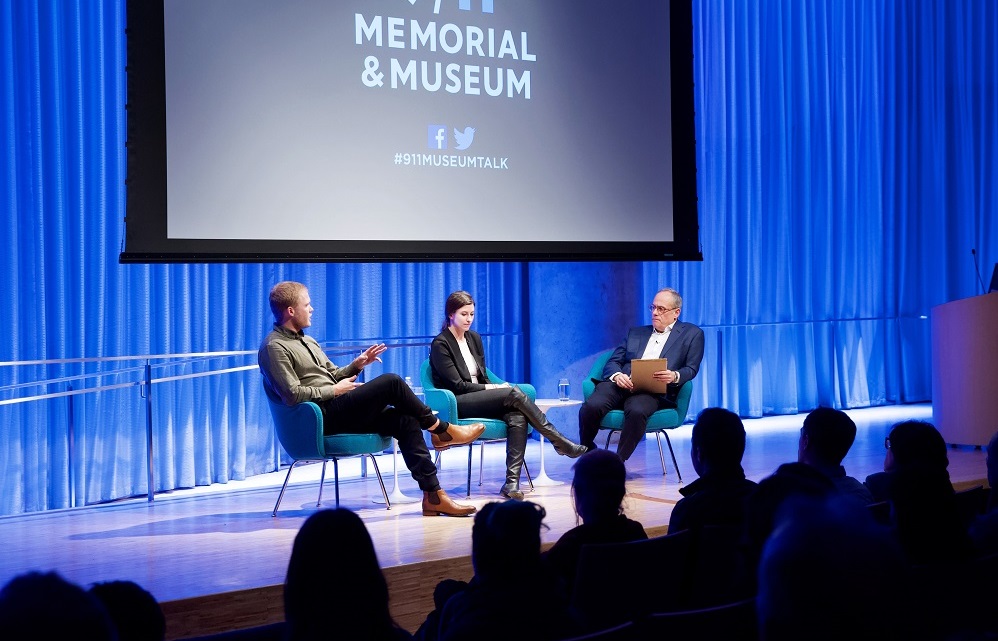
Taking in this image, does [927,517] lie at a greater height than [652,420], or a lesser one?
greater

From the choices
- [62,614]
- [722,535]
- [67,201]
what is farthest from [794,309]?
[62,614]

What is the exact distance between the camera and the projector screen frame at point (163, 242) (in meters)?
5.24

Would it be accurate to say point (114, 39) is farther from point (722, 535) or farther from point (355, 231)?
point (722, 535)

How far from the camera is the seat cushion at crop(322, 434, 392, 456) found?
5016 millimetres

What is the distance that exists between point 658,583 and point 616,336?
5024 millimetres

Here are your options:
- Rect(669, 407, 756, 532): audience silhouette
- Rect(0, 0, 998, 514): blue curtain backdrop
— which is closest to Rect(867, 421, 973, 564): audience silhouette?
Rect(669, 407, 756, 532): audience silhouette

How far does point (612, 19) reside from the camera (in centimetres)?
663

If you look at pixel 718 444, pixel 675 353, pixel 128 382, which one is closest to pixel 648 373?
pixel 675 353

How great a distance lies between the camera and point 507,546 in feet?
6.71

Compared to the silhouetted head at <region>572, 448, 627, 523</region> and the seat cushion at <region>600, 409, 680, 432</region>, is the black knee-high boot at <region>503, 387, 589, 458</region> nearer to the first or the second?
the seat cushion at <region>600, 409, 680, 432</region>

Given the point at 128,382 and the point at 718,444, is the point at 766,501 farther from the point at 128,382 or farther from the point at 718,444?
the point at 128,382

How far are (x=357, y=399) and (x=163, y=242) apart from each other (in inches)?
51.3

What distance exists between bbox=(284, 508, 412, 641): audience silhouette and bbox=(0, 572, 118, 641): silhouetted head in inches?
20.9

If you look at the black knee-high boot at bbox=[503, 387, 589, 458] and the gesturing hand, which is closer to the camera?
the gesturing hand
